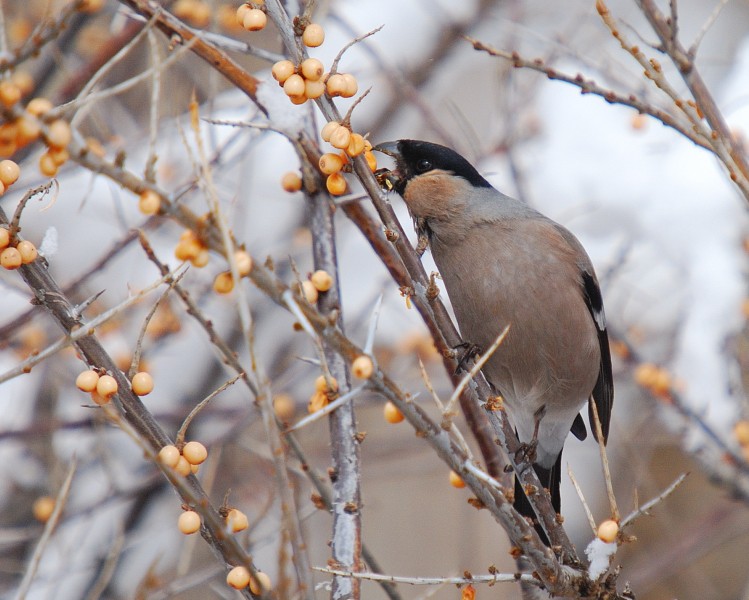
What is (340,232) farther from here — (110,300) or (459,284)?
(459,284)

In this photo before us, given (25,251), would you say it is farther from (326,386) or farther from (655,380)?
(655,380)

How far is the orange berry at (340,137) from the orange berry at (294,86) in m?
0.12

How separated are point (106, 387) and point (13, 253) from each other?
331mm

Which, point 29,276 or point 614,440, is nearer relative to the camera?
point 29,276

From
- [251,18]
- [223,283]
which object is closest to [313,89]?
[251,18]

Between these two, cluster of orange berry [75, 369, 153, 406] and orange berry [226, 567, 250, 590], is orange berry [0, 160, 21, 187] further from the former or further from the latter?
orange berry [226, 567, 250, 590]

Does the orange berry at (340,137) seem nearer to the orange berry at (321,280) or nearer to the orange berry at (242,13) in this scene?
the orange berry at (242,13)

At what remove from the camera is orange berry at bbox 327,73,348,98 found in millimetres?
1929

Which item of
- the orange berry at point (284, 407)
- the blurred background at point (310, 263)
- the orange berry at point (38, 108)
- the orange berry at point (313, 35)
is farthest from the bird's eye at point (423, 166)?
the orange berry at point (38, 108)

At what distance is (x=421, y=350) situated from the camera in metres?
4.76

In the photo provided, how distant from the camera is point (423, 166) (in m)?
2.96

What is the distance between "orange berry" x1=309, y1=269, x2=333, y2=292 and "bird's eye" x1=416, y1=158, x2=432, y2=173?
72 cm

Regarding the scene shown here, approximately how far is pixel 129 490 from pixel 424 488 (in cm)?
410

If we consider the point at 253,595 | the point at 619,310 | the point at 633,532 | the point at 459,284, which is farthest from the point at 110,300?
the point at 633,532
